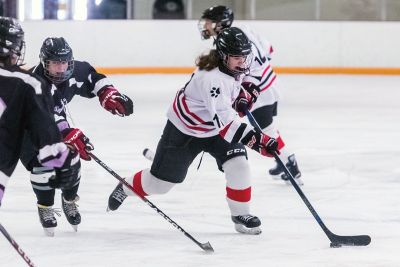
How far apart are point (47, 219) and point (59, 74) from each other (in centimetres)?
57

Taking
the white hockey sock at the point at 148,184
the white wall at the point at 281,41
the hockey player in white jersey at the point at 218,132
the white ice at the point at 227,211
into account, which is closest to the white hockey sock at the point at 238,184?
the hockey player in white jersey at the point at 218,132

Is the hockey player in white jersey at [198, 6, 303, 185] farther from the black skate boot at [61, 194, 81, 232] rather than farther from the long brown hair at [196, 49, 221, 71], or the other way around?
the black skate boot at [61, 194, 81, 232]

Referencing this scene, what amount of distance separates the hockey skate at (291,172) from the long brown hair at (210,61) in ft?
4.02

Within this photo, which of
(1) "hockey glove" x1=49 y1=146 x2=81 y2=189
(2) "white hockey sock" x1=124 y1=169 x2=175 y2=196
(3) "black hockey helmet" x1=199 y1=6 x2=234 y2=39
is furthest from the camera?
(3) "black hockey helmet" x1=199 y1=6 x2=234 y2=39

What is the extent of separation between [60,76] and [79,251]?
659 mm

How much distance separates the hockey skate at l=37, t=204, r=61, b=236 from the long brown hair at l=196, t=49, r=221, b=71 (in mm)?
810

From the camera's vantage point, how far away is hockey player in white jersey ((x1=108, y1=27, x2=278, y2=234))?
4.03m

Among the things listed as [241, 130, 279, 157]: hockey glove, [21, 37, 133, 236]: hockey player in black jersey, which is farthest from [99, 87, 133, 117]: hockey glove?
[241, 130, 279, 157]: hockey glove

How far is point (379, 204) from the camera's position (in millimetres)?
4898

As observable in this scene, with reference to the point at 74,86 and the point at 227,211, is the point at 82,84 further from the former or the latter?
the point at 227,211

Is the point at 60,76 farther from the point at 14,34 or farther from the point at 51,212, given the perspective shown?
the point at 14,34

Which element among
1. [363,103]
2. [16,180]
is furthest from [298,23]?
[16,180]

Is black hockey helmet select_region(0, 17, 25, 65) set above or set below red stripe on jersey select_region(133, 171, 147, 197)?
above

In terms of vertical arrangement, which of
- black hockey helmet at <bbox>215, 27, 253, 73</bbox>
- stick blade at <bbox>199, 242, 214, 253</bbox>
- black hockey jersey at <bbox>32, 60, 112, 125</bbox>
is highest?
black hockey helmet at <bbox>215, 27, 253, 73</bbox>
